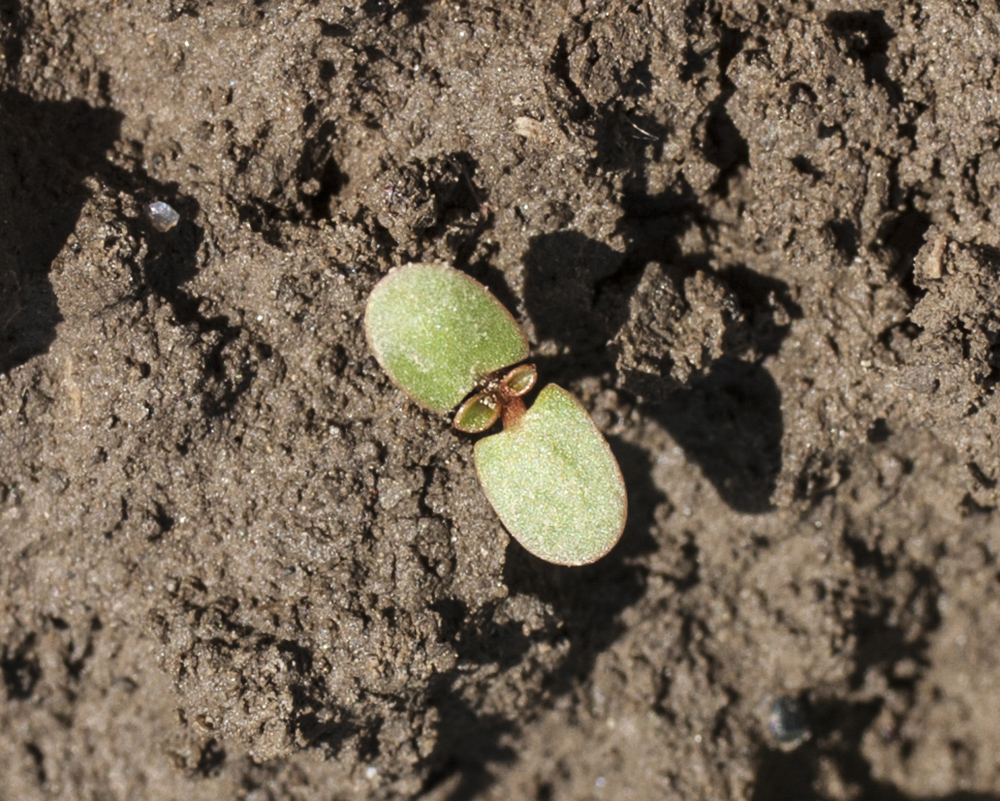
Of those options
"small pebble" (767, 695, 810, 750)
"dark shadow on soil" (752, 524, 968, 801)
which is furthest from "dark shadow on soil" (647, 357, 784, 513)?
"small pebble" (767, 695, 810, 750)

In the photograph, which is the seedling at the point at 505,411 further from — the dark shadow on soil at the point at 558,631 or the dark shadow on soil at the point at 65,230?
the dark shadow on soil at the point at 65,230

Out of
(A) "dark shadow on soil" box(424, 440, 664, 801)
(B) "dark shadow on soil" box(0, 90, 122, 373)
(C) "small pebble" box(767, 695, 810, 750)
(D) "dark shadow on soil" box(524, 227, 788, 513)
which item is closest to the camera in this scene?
(B) "dark shadow on soil" box(0, 90, 122, 373)

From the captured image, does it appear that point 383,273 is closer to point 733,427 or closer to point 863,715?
point 733,427

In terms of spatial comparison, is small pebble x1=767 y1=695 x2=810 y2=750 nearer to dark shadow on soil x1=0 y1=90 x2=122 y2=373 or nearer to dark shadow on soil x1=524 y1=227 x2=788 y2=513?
dark shadow on soil x1=524 y1=227 x2=788 y2=513

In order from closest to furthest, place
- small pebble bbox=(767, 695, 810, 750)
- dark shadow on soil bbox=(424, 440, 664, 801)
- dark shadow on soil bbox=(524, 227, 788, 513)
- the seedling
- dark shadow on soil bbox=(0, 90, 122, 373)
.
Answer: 1. the seedling
2. dark shadow on soil bbox=(0, 90, 122, 373)
3. dark shadow on soil bbox=(524, 227, 788, 513)
4. dark shadow on soil bbox=(424, 440, 664, 801)
5. small pebble bbox=(767, 695, 810, 750)

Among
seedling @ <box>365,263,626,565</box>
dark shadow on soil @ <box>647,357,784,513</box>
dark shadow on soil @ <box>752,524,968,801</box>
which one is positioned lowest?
dark shadow on soil @ <box>752,524,968,801</box>

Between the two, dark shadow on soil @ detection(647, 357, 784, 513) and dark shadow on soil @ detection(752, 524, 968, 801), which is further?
dark shadow on soil @ detection(752, 524, 968, 801)

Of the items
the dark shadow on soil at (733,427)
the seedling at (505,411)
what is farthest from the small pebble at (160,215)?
the dark shadow on soil at (733,427)

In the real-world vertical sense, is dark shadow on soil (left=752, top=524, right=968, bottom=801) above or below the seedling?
below
